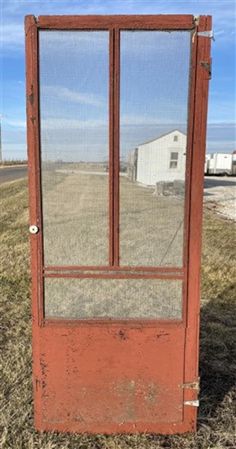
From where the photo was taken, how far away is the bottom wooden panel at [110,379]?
2.72m

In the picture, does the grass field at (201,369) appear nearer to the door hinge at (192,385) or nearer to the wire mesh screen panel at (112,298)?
the door hinge at (192,385)

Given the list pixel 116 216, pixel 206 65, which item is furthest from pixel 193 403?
pixel 206 65

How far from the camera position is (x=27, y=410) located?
3078 mm

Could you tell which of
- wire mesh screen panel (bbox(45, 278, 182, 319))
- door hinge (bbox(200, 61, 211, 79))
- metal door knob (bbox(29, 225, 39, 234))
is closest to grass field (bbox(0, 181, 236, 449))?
wire mesh screen panel (bbox(45, 278, 182, 319))

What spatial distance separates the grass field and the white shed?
1558mm

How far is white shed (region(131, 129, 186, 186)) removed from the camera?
8.46 feet

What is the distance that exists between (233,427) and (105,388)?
884 mm

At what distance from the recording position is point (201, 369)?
3.75 meters

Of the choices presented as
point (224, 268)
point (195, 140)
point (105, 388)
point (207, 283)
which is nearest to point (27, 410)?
point (105, 388)

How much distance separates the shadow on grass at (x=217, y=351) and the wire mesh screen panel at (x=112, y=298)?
3.03 feet

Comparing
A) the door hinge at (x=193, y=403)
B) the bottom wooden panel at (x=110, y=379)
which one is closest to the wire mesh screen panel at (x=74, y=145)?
the bottom wooden panel at (x=110, y=379)

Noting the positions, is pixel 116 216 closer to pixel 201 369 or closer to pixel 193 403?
pixel 193 403

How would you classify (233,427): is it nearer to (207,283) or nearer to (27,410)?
(27,410)

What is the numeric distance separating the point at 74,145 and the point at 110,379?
54.6 inches
